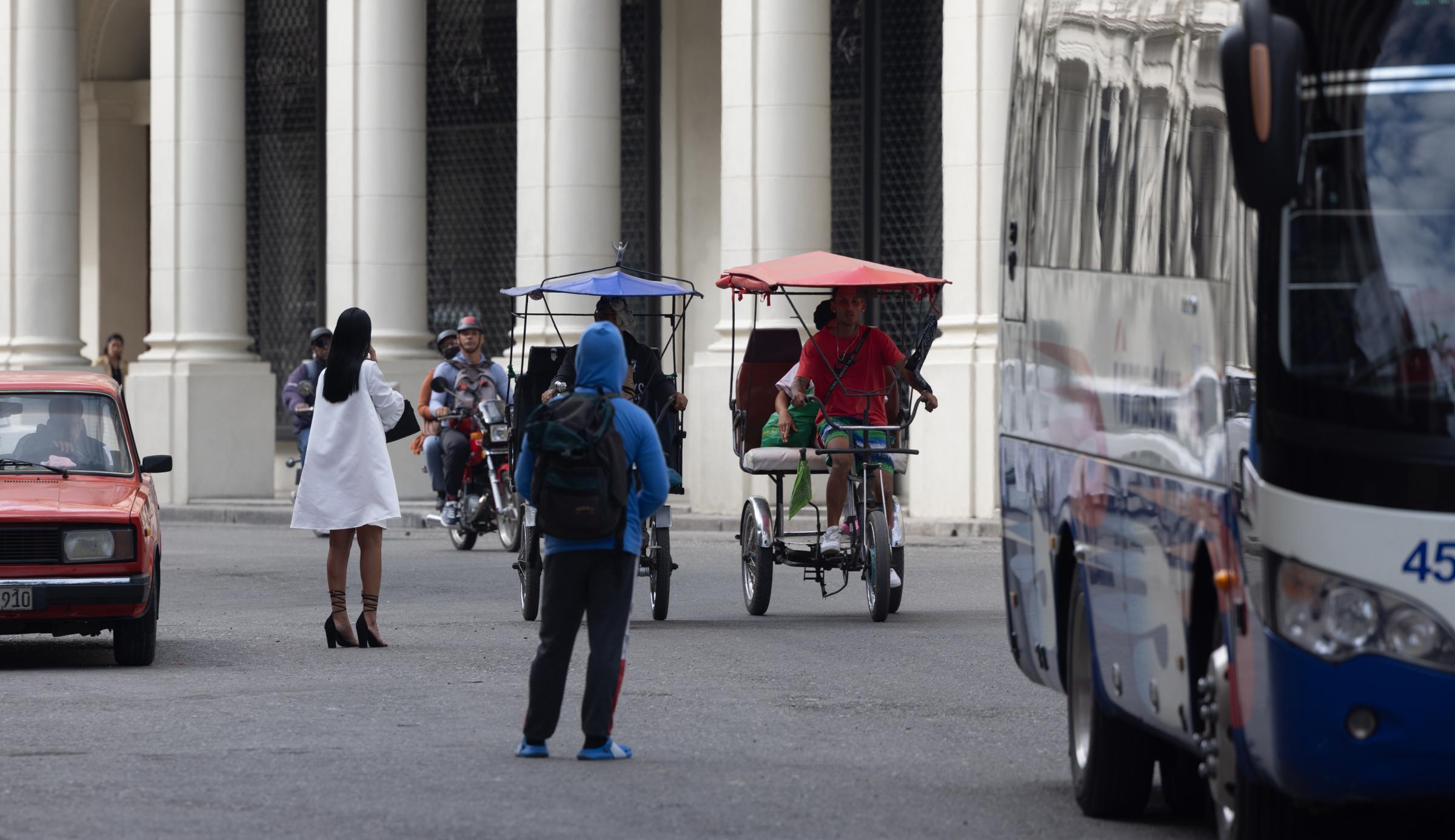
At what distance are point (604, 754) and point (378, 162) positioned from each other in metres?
20.4

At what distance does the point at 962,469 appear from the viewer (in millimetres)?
24453

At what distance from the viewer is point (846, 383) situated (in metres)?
15.2

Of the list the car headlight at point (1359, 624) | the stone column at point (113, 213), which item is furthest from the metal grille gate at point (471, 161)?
the car headlight at point (1359, 624)

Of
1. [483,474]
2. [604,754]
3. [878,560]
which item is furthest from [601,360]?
[483,474]

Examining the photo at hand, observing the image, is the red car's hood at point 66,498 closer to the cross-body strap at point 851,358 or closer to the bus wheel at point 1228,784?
the cross-body strap at point 851,358

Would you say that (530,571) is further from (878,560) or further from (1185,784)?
(1185,784)

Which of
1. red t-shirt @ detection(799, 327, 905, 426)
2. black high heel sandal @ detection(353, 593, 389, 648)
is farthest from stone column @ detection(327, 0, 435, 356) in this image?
black high heel sandal @ detection(353, 593, 389, 648)

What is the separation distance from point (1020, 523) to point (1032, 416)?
1.24ft

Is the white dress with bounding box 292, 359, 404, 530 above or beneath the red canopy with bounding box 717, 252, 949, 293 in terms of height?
beneath

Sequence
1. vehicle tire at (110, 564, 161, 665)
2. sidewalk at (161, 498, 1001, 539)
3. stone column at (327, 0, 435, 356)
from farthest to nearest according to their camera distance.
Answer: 1. stone column at (327, 0, 435, 356)
2. sidewalk at (161, 498, 1001, 539)
3. vehicle tire at (110, 564, 161, 665)

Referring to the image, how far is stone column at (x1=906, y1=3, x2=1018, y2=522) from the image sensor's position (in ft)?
80.2

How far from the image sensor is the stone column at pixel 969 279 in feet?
80.2

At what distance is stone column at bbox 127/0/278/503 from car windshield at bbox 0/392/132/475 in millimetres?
16633

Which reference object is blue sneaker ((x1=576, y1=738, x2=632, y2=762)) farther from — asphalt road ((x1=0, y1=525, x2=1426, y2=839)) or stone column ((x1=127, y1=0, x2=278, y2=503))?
stone column ((x1=127, y1=0, x2=278, y2=503))
